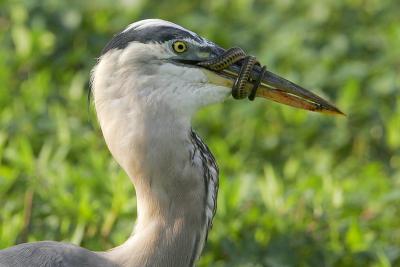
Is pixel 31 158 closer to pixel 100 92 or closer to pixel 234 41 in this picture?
pixel 100 92

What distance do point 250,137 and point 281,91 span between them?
6.96 feet

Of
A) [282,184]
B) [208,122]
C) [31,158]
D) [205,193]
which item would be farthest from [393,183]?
[205,193]

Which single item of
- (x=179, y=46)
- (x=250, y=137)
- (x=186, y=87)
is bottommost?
(x=250, y=137)

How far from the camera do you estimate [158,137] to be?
2.84m

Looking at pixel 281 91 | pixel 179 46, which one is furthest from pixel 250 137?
pixel 179 46

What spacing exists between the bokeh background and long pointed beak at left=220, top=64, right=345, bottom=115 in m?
0.58

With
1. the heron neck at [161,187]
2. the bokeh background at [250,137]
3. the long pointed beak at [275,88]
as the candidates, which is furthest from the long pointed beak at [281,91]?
the bokeh background at [250,137]

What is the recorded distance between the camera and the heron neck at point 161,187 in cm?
285

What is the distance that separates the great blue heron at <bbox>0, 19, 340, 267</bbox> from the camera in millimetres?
2848

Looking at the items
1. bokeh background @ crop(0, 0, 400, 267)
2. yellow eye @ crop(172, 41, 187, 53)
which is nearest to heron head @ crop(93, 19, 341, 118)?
yellow eye @ crop(172, 41, 187, 53)

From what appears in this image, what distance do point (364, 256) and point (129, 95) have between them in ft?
5.10

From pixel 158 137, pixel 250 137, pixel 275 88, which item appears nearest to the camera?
pixel 158 137

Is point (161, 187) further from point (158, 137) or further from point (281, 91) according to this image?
point (281, 91)

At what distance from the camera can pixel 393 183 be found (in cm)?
468
